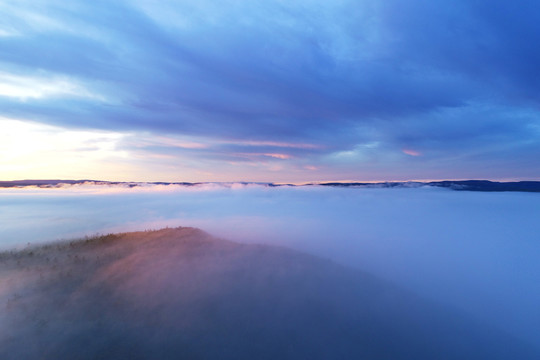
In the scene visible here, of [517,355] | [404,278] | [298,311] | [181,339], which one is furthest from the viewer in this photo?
[404,278]

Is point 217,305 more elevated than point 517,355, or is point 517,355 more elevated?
point 217,305

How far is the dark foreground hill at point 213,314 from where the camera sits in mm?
11242

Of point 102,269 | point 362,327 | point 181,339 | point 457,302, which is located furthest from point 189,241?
point 457,302

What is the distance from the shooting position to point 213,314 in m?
13.7

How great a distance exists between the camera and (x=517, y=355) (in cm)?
1290

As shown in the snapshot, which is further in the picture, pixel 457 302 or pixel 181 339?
pixel 457 302

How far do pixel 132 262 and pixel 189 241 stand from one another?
7502 millimetres

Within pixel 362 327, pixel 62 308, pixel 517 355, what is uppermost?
pixel 62 308

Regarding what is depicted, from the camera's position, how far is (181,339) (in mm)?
11656

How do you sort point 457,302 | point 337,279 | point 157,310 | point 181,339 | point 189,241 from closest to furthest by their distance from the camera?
point 181,339 < point 157,310 < point 457,302 < point 337,279 < point 189,241

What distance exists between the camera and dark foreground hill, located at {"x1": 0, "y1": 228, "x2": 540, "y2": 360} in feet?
36.9

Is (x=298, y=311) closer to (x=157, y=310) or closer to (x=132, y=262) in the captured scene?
(x=157, y=310)

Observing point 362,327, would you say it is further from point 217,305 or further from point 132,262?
point 132,262

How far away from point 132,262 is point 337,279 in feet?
57.7
